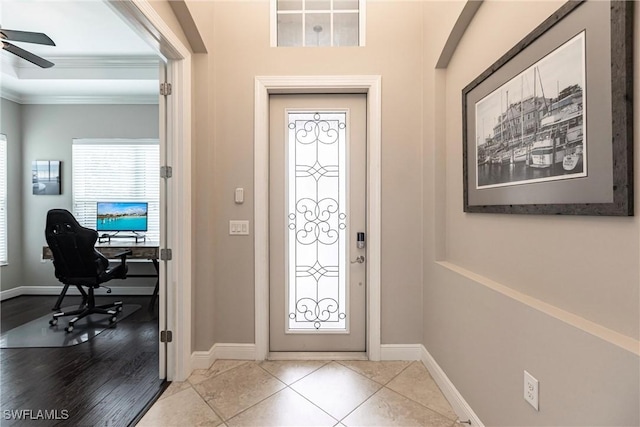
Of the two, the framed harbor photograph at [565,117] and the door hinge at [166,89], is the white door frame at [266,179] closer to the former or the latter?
the door hinge at [166,89]

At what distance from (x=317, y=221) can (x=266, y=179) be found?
1.83ft

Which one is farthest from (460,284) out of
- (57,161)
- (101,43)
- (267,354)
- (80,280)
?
(57,161)

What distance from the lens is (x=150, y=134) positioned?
3932mm

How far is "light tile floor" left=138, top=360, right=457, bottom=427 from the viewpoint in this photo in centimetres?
159

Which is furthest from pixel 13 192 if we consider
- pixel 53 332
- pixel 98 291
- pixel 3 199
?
pixel 53 332

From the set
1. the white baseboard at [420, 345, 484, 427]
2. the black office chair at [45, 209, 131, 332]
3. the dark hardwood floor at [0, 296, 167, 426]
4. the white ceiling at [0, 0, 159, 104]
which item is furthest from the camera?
the black office chair at [45, 209, 131, 332]

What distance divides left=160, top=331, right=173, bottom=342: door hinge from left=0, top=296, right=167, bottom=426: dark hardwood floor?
0.96 ft

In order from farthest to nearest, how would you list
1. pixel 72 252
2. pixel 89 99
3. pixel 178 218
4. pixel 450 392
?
pixel 89 99 < pixel 72 252 < pixel 178 218 < pixel 450 392

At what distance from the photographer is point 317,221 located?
7.72 feet

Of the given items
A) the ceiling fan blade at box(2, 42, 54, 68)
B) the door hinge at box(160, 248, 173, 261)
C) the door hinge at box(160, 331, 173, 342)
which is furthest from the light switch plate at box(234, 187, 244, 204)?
the ceiling fan blade at box(2, 42, 54, 68)

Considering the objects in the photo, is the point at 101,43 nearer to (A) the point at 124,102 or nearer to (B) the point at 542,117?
(A) the point at 124,102

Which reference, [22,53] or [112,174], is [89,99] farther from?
[22,53]

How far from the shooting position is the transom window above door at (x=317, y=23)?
227cm

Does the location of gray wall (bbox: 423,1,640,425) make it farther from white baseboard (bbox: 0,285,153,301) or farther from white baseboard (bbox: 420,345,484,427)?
white baseboard (bbox: 0,285,153,301)
